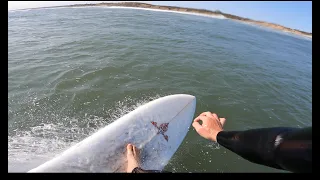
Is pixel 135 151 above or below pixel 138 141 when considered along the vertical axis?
below

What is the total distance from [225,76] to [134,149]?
7184 millimetres

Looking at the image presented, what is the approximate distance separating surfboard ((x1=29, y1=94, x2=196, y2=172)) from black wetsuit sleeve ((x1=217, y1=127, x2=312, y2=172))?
258cm

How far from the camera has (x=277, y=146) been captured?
8.35 ft

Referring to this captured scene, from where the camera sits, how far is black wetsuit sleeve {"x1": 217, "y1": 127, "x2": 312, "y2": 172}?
2.29 metres

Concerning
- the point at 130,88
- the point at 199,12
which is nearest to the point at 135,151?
the point at 130,88

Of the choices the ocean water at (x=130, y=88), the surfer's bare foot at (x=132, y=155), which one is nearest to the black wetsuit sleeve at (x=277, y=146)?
the surfer's bare foot at (x=132, y=155)

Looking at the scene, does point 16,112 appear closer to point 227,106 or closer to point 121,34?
point 227,106

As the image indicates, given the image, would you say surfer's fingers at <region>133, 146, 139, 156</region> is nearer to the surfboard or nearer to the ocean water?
the surfboard

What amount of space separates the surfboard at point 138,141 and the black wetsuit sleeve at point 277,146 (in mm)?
2584

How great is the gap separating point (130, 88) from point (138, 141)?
11.3 ft

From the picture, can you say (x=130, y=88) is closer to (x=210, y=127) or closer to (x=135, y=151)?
(x=135, y=151)

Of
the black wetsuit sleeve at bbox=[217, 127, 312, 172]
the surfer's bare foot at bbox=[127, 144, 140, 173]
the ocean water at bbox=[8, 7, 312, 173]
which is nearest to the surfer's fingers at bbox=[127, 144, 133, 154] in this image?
the surfer's bare foot at bbox=[127, 144, 140, 173]

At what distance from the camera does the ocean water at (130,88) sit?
249 inches

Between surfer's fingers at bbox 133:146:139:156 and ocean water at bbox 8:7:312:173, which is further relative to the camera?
ocean water at bbox 8:7:312:173
